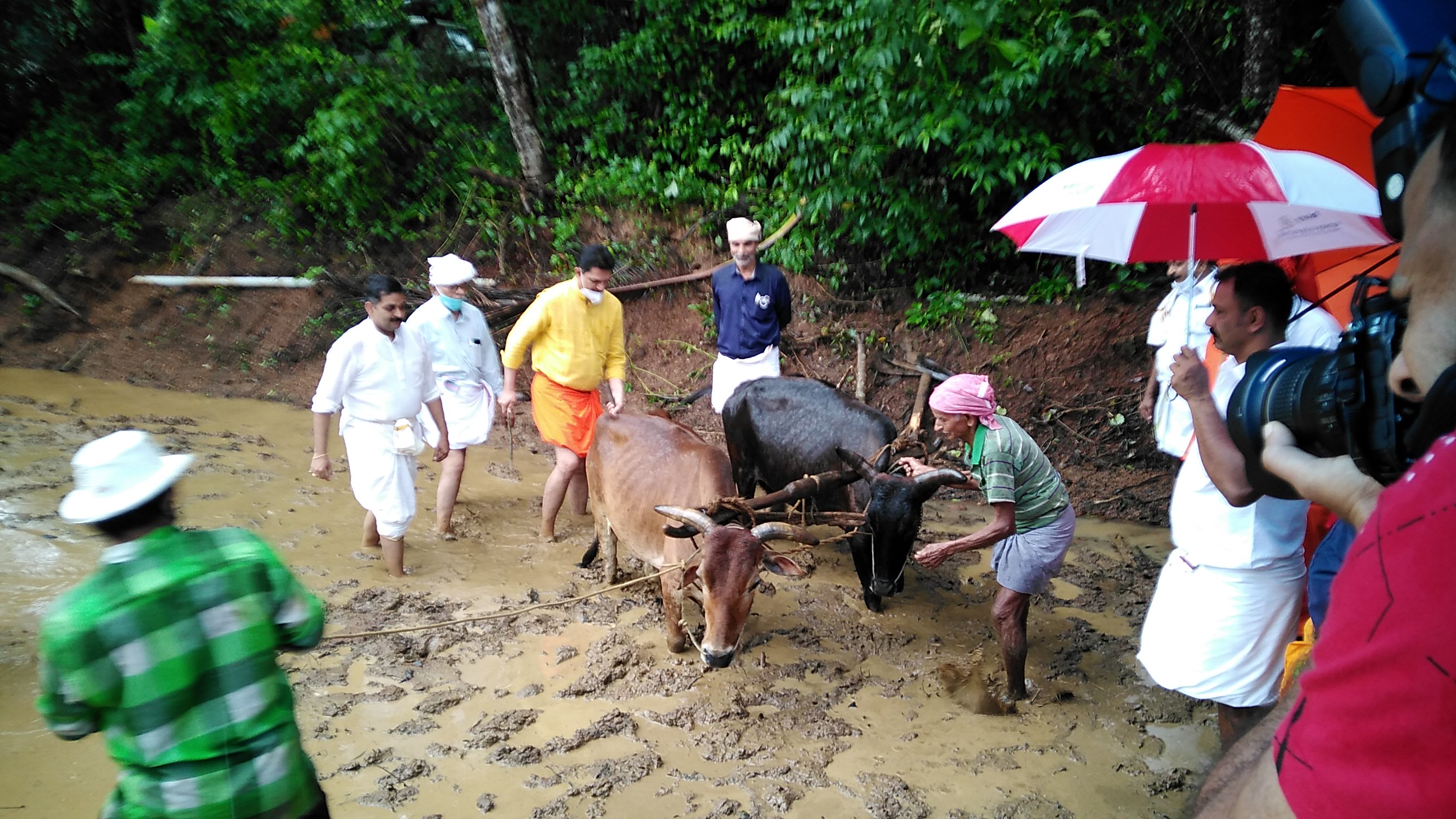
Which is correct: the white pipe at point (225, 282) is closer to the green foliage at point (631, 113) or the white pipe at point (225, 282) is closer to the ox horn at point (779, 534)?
the green foliage at point (631, 113)

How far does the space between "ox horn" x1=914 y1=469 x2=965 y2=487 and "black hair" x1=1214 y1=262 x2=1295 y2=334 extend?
1836mm

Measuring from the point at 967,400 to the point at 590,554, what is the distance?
3251 mm

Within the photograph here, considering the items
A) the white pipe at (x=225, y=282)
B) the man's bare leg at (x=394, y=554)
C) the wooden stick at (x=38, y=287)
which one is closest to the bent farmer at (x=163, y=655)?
the man's bare leg at (x=394, y=554)

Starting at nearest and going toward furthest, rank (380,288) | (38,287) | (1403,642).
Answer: (1403,642) → (380,288) → (38,287)

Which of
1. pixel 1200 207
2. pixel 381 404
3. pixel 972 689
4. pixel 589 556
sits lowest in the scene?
pixel 972 689

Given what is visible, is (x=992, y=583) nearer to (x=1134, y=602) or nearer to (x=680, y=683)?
(x=1134, y=602)

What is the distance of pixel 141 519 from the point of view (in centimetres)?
212

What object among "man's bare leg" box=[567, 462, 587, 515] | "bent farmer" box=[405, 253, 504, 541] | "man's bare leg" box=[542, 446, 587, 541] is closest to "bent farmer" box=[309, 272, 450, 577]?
"bent farmer" box=[405, 253, 504, 541]

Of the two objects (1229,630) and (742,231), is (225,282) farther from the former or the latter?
(1229,630)

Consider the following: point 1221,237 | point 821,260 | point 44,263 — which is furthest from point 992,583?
point 44,263

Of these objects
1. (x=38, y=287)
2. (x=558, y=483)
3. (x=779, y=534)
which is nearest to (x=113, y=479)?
(x=779, y=534)

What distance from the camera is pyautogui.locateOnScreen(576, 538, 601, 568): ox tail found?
6.08 meters

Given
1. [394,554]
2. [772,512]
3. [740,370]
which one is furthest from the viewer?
[740,370]

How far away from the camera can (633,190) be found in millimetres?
10844
